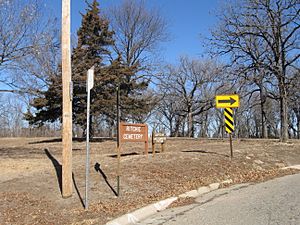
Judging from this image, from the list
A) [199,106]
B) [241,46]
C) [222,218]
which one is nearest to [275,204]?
[222,218]

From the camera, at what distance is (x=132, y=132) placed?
11.3 m

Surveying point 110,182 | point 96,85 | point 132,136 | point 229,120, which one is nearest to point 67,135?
point 110,182

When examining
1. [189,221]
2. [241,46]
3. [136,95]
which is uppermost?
[241,46]

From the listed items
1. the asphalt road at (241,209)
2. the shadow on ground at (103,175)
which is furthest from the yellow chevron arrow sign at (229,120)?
the shadow on ground at (103,175)

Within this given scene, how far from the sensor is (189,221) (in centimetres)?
619

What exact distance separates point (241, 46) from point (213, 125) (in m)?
61.6

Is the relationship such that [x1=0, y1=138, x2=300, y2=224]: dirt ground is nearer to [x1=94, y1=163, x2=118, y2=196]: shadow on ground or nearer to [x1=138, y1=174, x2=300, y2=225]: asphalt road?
[x1=94, y1=163, x2=118, y2=196]: shadow on ground

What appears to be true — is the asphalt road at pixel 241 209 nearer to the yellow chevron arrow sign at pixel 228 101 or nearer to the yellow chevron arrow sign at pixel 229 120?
the yellow chevron arrow sign at pixel 229 120

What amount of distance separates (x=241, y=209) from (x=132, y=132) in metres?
5.23

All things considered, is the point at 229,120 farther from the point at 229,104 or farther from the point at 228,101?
the point at 228,101

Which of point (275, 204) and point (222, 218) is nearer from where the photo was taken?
point (222, 218)

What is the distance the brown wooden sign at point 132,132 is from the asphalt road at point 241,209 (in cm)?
333

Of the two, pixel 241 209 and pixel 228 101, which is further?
pixel 228 101

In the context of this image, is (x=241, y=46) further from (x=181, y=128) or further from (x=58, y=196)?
(x=181, y=128)
